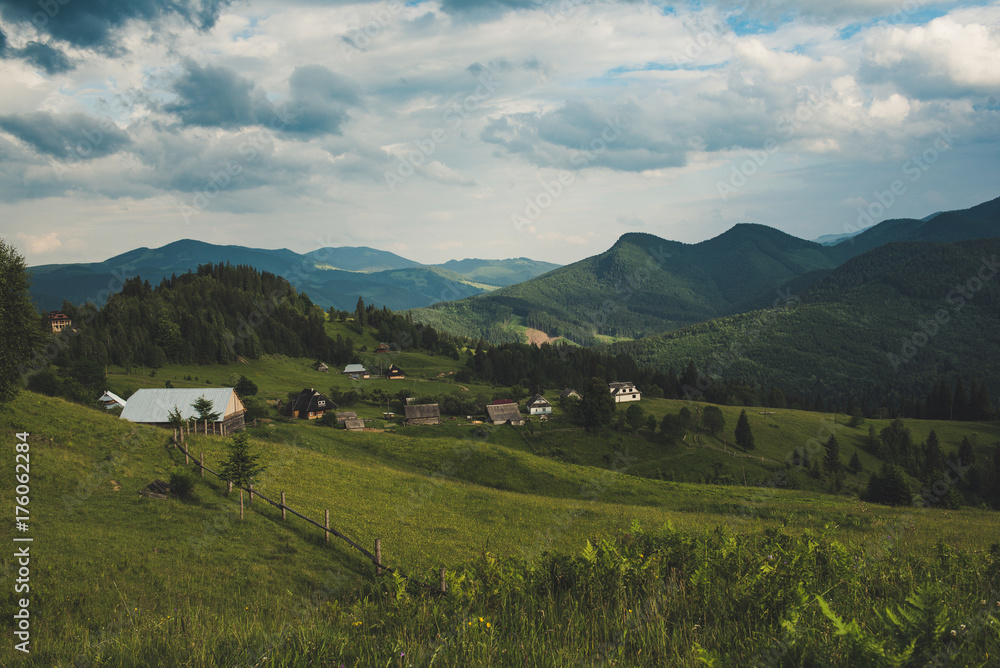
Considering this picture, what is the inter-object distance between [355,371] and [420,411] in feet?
210

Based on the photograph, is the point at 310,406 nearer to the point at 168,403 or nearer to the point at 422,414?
the point at 422,414

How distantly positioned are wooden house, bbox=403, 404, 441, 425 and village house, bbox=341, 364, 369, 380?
193 ft

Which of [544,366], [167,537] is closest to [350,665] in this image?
[167,537]

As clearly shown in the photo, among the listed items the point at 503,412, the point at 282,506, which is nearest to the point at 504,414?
the point at 503,412

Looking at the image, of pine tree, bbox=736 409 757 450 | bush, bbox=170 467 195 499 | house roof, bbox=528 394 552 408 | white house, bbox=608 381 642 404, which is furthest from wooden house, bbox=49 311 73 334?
pine tree, bbox=736 409 757 450

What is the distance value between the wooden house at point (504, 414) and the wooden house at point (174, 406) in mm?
45659

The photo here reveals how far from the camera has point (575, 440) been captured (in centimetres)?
8081

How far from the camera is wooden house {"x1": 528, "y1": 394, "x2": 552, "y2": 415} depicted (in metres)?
102

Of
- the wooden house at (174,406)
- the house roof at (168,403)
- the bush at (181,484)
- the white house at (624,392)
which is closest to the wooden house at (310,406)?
the wooden house at (174,406)

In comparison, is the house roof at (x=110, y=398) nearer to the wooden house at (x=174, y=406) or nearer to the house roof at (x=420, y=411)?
the wooden house at (x=174, y=406)

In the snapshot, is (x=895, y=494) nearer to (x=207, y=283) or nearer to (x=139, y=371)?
(x=139, y=371)

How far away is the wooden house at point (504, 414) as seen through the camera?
3546 inches

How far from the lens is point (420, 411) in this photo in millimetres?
86688

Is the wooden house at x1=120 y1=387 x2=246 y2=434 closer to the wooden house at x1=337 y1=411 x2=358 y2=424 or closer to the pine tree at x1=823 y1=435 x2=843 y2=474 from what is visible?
the wooden house at x1=337 y1=411 x2=358 y2=424
